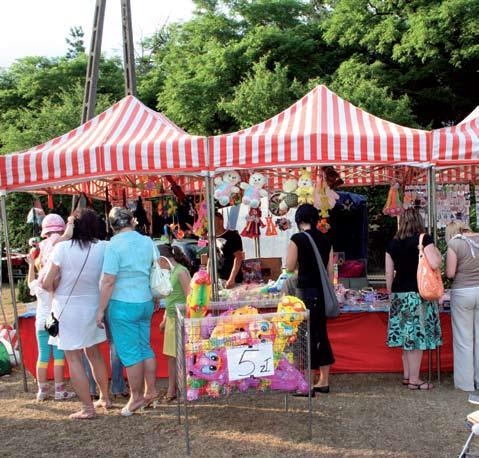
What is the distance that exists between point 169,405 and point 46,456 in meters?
1.13

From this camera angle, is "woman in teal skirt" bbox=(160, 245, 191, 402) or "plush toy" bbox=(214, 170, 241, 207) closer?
"woman in teal skirt" bbox=(160, 245, 191, 402)

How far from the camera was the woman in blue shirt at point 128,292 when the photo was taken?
3986mm

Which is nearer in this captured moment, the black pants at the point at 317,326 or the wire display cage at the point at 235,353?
the wire display cage at the point at 235,353

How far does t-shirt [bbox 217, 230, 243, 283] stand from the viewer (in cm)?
570

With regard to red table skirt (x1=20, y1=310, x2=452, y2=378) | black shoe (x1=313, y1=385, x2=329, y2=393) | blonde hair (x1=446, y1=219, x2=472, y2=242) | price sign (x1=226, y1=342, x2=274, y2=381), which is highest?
blonde hair (x1=446, y1=219, x2=472, y2=242)

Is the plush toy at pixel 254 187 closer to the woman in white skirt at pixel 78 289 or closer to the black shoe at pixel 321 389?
the woman in white skirt at pixel 78 289

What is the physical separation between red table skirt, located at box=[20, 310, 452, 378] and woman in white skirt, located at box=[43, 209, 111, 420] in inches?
44.8

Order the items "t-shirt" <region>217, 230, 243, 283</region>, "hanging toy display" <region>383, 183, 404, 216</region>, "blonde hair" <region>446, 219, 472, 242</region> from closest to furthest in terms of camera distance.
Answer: "blonde hair" <region>446, 219, 472, 242</region> < "t-shirt" <region>217, 230, 243, 283</region> < "hanging toy display" <region>383, 183, 404, 216</region>

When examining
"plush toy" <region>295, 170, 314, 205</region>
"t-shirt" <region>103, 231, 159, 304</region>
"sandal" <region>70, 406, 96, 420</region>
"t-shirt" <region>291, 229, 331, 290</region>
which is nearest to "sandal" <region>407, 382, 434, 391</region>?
"t-shirt" <region>291, 229, 331, 290</region>

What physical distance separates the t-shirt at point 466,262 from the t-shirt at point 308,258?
1139 mm

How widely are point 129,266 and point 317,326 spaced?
5.30 feet

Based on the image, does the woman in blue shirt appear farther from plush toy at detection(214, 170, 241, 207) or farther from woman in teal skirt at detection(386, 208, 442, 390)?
woman in teal skirt at detection(386, 208, 442, 390)

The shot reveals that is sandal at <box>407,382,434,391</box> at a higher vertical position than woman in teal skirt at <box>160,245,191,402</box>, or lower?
lower

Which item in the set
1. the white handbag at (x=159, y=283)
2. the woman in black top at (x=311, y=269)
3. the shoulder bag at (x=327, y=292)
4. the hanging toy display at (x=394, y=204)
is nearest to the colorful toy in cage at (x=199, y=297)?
the white handbag at (x=159, y=283)
